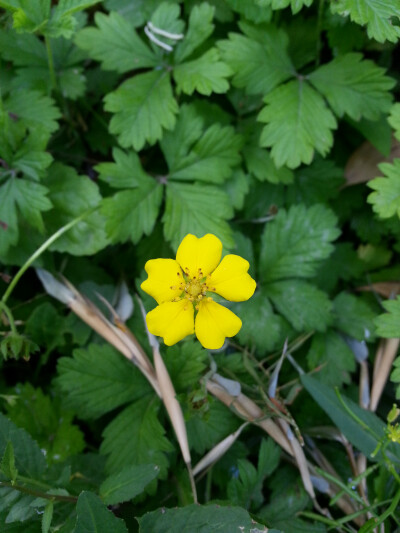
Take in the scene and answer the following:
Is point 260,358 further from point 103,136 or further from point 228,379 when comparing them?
point 103,136

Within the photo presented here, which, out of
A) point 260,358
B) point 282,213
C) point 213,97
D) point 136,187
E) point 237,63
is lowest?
point 260,358

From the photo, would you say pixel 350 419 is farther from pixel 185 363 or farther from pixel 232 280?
pixel 232 280

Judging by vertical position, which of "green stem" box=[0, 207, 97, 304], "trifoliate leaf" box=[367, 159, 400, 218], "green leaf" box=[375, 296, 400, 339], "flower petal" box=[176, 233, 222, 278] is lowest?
"green leaf" box=[375, 296, 400, 339]

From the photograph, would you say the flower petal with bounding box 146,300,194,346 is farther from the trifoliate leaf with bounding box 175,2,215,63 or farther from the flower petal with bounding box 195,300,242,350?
the trifoliate leaf with bounding box 175,2,215,63

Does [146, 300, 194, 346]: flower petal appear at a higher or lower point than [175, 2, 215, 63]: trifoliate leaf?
lower

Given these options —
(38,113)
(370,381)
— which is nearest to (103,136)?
(38,113)

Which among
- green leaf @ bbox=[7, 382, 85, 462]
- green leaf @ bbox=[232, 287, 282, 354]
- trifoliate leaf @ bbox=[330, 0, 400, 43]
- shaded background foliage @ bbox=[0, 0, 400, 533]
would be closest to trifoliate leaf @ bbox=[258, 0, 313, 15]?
shaded background foliage @ bbox=[0, 0, 400, 533]
